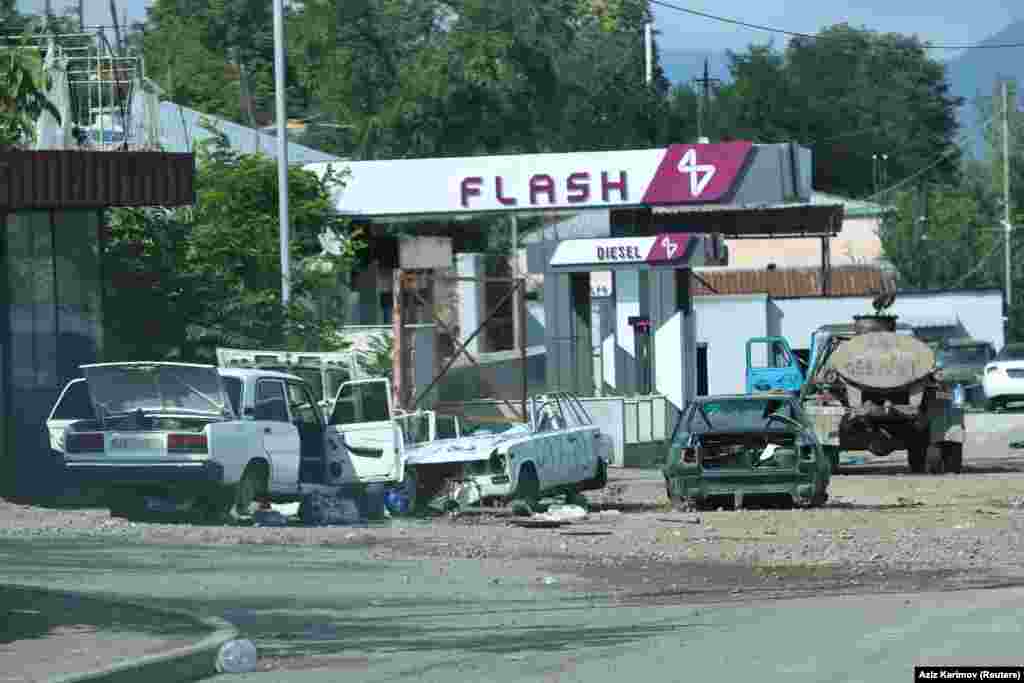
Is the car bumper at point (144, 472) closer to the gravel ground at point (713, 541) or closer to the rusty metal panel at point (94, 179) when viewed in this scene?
the gravel ground at point (713, 541)

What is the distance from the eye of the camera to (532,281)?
5966 cm

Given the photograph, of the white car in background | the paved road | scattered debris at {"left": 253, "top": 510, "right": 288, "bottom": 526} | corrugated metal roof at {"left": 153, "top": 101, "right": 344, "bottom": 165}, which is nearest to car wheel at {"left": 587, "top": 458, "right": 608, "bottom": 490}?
scattered debris at {"left": 253, "top": 510, "right": 288, "bottom": 526}

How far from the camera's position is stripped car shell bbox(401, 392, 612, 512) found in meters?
23.8

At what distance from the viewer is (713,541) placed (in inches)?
806

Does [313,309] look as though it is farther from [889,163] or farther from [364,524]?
[889,163]

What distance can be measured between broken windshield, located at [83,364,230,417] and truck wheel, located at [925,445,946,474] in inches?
586

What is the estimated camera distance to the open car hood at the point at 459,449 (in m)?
23.9

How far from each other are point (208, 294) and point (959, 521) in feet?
41.0

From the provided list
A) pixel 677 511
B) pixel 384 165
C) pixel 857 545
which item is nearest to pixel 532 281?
pixel 384 165

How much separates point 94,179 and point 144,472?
190 inches

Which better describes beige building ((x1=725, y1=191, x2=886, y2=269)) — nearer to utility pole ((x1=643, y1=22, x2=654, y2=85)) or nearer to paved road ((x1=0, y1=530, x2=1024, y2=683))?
utility pole ((x1=643, y1=22, x2=654, y2=85))

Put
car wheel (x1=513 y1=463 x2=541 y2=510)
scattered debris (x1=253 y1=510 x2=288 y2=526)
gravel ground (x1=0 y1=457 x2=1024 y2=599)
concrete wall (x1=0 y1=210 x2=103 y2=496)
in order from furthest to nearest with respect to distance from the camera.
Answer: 1. concrete wall (x1=0 y1=210 x2=103 y2=496)
2. car wheel (x1=513 y1=463 x2=541 y2=510)
3. scattered debris (x1=253 y1=510 x2=288 y2=526)
4. gravel ground (x1=0 y1=457 x2=1024 y2=599)

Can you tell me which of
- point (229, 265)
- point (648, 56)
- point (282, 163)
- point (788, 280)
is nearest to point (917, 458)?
point (282, 163)

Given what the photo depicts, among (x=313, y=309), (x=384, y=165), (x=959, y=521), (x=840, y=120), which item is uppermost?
(x=840, y=120)
